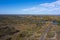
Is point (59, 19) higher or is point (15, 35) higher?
point (59, 19)

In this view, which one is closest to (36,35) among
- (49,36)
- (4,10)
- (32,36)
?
(32,36)

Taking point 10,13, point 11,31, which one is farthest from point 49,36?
point 10,13

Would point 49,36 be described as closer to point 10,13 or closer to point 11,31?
point 11,31

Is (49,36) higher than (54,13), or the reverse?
(54,13)

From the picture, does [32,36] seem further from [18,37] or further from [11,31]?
[11,31]

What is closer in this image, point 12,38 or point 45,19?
point 12,38

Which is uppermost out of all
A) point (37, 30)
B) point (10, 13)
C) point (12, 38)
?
point (10, 13)
